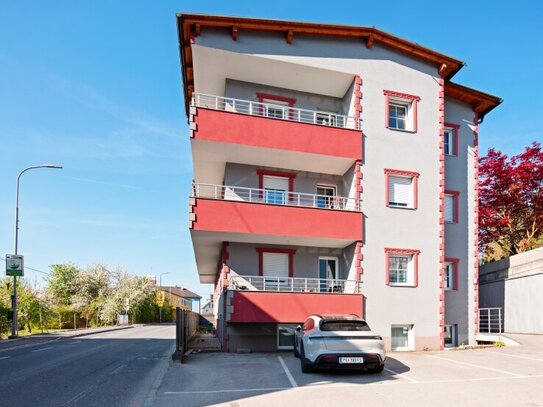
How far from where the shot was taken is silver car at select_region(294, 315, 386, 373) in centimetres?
998

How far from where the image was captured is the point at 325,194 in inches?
742

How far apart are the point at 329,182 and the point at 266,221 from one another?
453 centimetres

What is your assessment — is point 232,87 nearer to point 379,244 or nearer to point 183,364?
point 379,244

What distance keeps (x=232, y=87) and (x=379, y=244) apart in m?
9.06

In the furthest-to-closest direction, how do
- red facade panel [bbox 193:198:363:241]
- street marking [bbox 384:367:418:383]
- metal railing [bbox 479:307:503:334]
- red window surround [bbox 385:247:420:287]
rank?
metal railing [bbox 479:307:503:334] < red window surround [bbox 385:247:420:287] < red facade panel [bbox 193:198:363:241] < street marking [bbox 384:367:418:383]

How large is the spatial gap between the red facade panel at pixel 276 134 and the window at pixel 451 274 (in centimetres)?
648

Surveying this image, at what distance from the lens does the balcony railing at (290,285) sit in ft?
54.0

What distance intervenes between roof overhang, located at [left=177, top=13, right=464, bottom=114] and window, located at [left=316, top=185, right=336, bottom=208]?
6.39 meters

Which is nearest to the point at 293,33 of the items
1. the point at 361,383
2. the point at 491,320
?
the point at 361,383

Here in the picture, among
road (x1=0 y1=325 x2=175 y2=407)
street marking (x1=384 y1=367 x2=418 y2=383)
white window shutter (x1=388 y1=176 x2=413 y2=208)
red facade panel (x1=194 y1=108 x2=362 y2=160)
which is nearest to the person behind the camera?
road (x1=0 y1=325 x2=175 y2=407)

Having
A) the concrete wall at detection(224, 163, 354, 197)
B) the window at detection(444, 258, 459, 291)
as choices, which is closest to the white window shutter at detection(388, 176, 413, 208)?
the concrete wall at detection(224, 163, 354, 197)

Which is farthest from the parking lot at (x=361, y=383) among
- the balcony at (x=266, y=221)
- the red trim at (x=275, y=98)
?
the red trim at (x=275, y=98)

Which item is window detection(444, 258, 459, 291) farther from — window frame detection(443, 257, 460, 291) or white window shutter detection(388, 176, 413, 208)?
white window shutter detection(388, 176, 413, 208)

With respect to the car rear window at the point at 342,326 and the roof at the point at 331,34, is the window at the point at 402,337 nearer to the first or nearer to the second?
the car rear window at the point at 342,326
